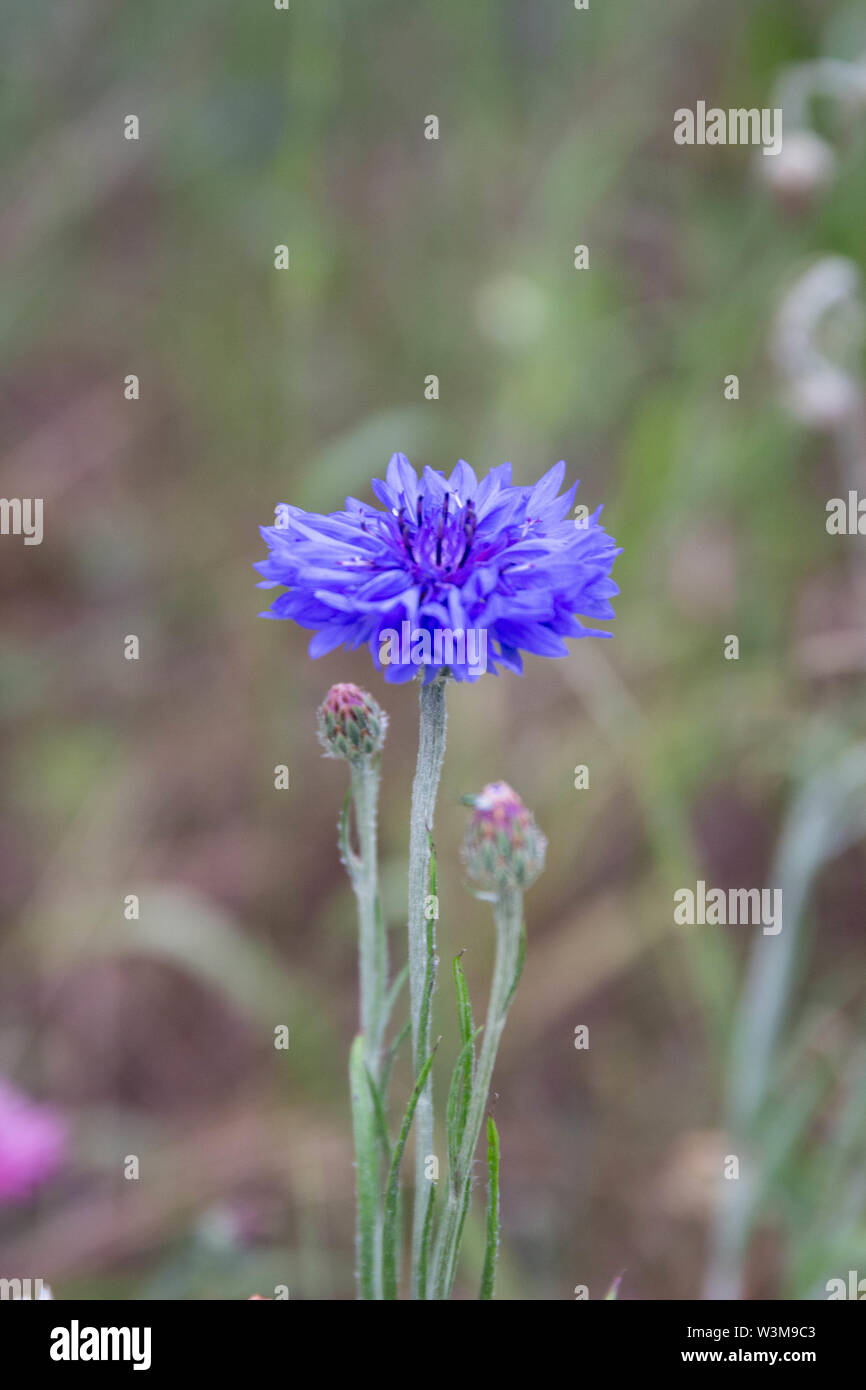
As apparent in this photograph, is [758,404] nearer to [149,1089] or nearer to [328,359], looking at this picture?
[328,359]

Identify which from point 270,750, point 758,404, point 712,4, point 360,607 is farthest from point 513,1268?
point 712,4

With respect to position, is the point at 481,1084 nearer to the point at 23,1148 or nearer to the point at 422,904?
the point at 422,904

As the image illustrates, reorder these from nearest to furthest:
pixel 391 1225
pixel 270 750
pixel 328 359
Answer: pixel 391 1225 → pixel 270 750 → pixel 328 359

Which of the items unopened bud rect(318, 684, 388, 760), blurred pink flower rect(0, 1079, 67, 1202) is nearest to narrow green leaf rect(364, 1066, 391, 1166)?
unopened bud rect(318, 684, 388, 760)

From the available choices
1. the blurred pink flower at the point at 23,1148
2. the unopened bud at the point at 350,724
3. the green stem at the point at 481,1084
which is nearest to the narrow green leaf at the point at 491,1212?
the green stem at the point at 481,1084

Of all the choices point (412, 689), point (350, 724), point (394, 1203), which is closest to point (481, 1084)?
point (394, 1203)

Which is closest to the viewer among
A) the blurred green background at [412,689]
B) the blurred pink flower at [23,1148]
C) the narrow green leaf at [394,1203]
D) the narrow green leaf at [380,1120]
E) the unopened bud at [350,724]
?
the narrow green leaf at [394,1203]

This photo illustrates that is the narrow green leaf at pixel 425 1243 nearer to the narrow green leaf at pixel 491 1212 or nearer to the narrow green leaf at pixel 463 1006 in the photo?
the narrow green leaf at pixel 491 1212
